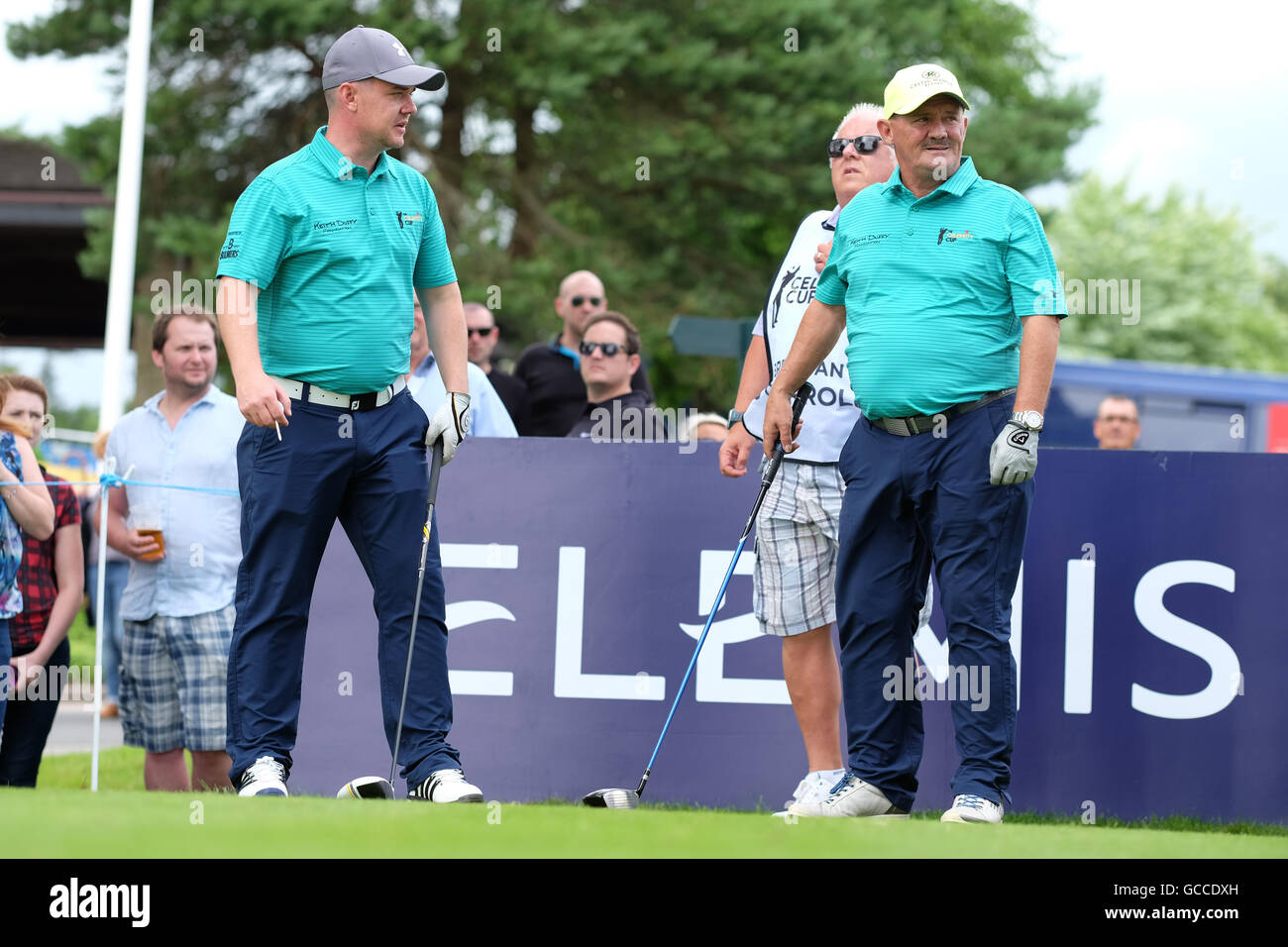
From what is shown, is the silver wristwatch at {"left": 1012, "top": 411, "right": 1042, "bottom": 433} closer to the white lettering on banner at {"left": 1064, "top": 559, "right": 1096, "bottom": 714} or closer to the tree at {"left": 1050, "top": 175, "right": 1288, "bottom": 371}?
the white lettering on banner at {"left": 1064, "top": 559, "right": 1096, "bottom": 714}

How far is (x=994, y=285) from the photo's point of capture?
15.8ft

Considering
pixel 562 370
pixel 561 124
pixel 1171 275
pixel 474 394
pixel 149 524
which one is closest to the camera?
pixel 149 524

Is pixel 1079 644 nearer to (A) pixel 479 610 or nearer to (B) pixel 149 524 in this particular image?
(A) pixel 479 610

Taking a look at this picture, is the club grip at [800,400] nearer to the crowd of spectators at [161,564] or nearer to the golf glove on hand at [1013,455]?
the golf glove on hand at [1013,455]

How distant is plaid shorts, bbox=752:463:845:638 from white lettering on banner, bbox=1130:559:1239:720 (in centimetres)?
142

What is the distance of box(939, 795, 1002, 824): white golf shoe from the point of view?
4410mm

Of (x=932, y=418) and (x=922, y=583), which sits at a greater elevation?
(x=932, y=418)

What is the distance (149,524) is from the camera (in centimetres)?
661

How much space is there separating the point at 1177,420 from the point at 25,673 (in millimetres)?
21546

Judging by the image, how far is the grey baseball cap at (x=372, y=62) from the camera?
4.82 metres

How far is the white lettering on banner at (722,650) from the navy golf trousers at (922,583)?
4.71 ft

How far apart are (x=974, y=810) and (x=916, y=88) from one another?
208 cm

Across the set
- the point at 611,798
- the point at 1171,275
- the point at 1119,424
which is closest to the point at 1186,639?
the point at 611,798
